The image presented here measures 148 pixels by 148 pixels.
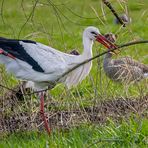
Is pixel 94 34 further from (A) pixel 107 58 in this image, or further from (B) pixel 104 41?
(A) pixel 107 58

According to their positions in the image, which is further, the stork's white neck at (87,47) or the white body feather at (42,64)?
the stork's white neck at (87,47)

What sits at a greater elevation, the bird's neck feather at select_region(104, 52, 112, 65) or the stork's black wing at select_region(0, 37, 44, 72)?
the stork's black wing at select_region(0, 37, 44, 72)

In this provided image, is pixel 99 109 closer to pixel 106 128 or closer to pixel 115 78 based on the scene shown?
pixel 106 128

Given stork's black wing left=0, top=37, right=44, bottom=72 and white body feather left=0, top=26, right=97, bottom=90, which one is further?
white body feather left=0, top=26, right=97, bottom=90

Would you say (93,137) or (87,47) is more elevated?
(87,47)

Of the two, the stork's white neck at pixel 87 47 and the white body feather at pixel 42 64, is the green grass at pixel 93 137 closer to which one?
the white body feather at pixel 42 64

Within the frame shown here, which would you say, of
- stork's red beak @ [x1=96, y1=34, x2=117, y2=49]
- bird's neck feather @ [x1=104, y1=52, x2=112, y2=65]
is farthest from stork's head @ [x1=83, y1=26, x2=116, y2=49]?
bird's neck feather @ [x1=104, y1=52, x2=112, y2=65]

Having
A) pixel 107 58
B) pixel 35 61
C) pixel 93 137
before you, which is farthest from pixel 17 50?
pixel 107 58

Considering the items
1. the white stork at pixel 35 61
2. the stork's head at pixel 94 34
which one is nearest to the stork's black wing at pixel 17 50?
the white stork at pixel 35 61

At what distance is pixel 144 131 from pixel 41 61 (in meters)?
1.97

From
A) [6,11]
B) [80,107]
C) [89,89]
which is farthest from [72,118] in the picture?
[6,11]

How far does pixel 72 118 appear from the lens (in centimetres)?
940

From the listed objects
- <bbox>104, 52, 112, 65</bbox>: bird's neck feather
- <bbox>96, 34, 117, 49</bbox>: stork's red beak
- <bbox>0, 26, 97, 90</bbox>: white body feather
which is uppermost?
<bbox>96, 34, 117, 49</bbox>: stork's red beak

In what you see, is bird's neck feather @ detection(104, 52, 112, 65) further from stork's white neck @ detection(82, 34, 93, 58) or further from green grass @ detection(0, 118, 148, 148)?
green grass @ detection(0, 118, 148, 148)
